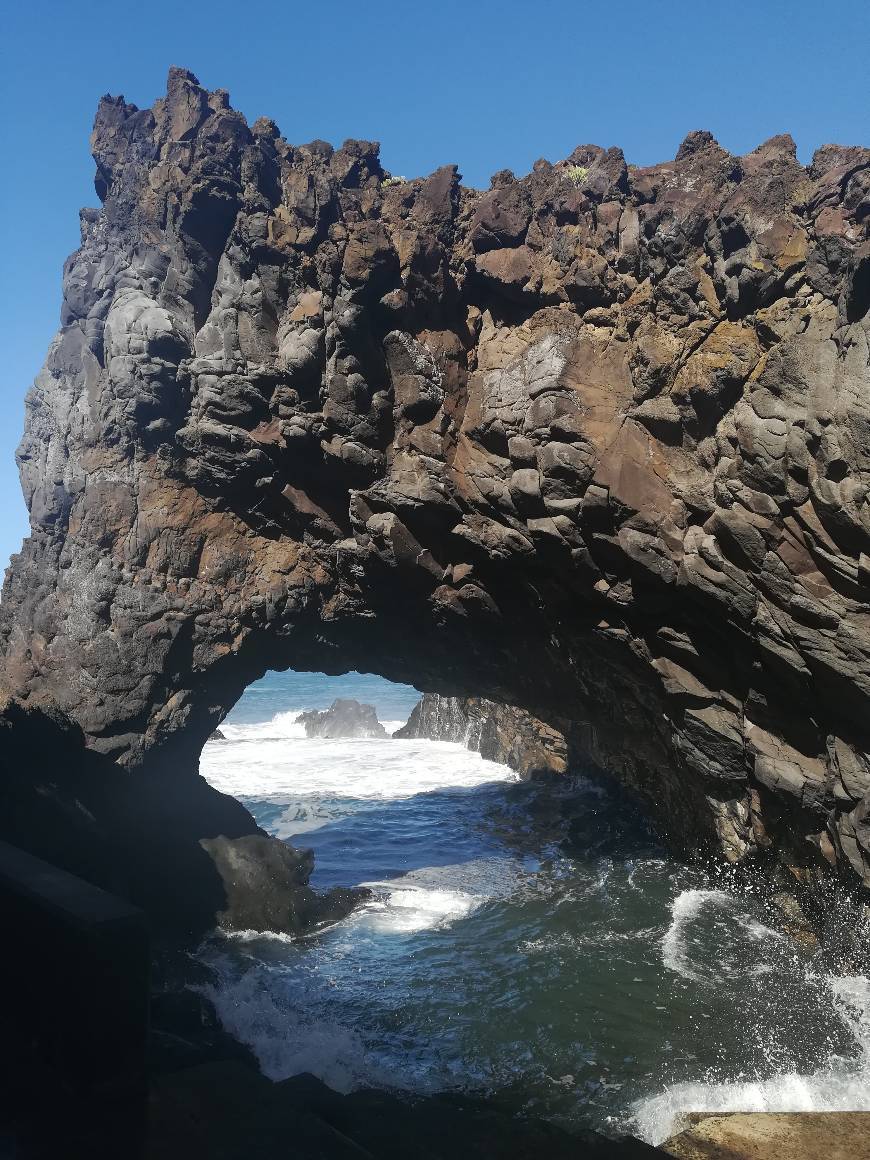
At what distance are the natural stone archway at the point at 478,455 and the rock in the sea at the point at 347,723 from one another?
22.8 m

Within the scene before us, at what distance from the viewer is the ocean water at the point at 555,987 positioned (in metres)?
8.38

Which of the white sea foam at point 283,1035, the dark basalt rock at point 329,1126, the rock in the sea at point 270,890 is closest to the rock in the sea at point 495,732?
the rock in the sea at point 270,890

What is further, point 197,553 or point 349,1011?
point 197,553

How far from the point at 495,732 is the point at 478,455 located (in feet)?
58.0

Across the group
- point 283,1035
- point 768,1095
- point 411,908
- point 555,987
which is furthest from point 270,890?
point 768,1095

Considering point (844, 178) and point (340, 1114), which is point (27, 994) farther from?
point (844, 178)

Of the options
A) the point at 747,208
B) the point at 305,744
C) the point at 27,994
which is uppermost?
the point at 747,208

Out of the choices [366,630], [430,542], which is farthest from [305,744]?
[430,542]

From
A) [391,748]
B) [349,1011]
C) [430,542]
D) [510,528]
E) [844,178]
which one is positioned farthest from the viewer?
[391,748]

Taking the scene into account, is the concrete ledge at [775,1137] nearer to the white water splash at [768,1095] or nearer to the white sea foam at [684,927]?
the white water splash at [768,1095]

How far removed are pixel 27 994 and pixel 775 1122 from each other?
6.26 meters

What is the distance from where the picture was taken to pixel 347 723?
38.4 meters

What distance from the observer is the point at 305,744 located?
1462 inches

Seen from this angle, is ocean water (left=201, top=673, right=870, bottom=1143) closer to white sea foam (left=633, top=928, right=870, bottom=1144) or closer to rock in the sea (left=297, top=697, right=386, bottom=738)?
white sea foam (left=633, top=928, right=870, bottom=1144)
